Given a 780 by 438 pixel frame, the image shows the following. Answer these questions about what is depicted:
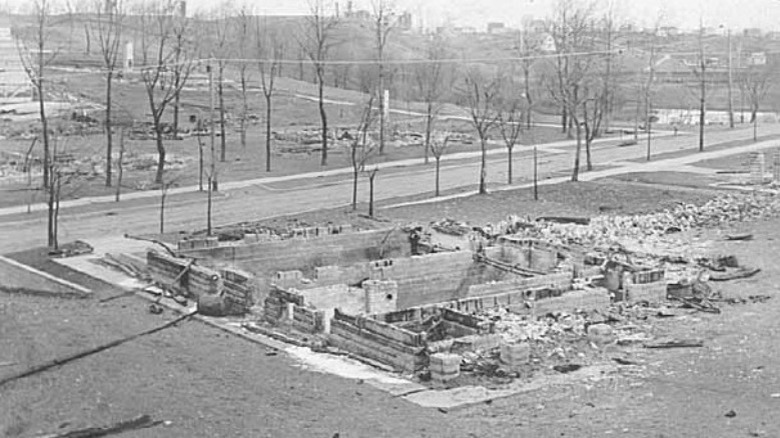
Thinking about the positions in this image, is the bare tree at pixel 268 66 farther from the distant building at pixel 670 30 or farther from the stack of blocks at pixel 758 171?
the distant building at pixel 670 30

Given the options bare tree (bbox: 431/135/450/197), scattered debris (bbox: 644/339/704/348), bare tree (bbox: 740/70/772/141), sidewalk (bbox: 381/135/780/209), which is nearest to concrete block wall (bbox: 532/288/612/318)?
scattered debris (bbox: 644/339/704/348)

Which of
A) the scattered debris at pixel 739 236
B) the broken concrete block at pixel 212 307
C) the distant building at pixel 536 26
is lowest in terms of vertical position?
the broken concrete block at pixel 212 307

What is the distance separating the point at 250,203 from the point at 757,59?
2930 inches

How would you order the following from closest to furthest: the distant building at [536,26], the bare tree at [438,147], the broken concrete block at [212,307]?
the broken concrete block at [212,307] < the bare tree at [438,147] < the distant building at [536,26]

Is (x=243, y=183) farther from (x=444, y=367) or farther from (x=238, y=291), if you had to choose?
(x=444, y=367)

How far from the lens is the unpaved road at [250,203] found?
37.2m

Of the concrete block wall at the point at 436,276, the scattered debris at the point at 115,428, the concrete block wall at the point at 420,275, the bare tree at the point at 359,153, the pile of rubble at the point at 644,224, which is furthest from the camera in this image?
the bare tree at the point at 359,153

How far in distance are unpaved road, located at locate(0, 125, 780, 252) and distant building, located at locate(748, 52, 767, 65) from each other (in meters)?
50.0

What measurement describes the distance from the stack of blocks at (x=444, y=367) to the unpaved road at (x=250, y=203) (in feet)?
56.5

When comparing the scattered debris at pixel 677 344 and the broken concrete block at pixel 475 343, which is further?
the scattered debris at pixel 677 344

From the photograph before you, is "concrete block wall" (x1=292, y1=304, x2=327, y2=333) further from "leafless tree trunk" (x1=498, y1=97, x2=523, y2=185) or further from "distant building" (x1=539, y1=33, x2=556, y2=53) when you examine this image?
"distant building" (x1=539, y1=33, x2=556, y2=53)

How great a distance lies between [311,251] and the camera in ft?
108

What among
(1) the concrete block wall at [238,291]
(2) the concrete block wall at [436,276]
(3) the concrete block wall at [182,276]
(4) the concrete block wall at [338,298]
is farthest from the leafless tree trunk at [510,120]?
(1) the concrete block wall at [238,291]

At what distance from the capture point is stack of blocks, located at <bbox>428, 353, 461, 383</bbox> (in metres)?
20.9
